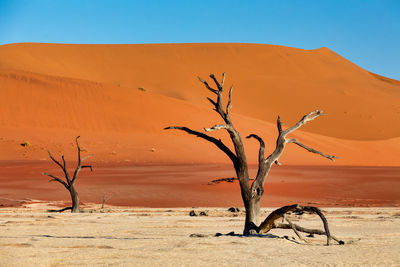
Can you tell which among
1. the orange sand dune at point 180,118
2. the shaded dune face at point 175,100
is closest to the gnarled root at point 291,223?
the orange sand dune at point 180,118

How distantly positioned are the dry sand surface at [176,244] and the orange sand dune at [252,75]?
44748 millimetres

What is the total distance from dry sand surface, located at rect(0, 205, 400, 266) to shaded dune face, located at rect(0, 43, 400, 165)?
26620 millimetres

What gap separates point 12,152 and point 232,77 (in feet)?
171

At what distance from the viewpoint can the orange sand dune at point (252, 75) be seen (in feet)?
237

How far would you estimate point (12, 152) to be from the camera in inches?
1503

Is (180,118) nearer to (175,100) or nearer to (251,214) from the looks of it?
(175,100)

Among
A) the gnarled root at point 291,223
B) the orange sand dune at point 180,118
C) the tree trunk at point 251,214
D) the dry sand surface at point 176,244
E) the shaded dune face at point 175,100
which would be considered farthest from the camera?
the shaded dune face at point 175,100

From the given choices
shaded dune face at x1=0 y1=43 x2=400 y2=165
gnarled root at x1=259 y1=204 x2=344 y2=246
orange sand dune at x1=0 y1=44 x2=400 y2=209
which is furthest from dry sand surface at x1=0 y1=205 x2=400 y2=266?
shaded dune face at x1=0 y1=43 x2=400 y2=165

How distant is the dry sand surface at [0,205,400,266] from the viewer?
6895 millimetres

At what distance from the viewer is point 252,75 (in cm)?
8925

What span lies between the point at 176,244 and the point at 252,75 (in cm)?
8199

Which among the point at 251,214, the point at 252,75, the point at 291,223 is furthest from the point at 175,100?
the point at 291,223

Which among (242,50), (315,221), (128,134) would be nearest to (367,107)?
(242,50)

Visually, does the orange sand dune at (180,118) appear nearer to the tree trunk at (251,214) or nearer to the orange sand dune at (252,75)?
the orange sand dune at (252,75)
